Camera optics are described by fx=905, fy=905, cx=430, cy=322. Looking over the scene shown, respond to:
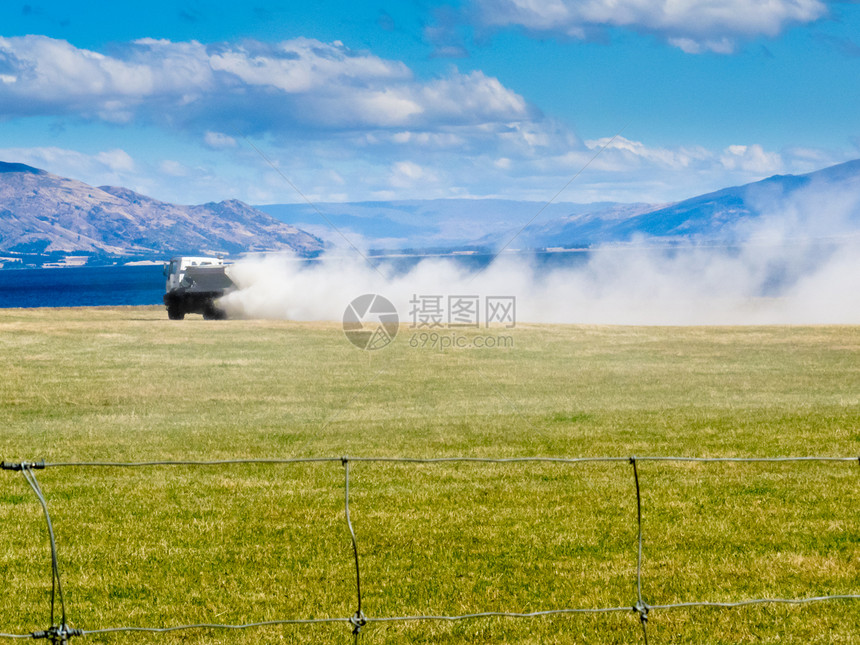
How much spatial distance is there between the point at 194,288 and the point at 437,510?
44489 millimetres

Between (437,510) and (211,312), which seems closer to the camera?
(437,510)

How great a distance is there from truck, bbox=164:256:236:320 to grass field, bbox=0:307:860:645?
26091 millimetres

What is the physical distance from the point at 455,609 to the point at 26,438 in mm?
12809

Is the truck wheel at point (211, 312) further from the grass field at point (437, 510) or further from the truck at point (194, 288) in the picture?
the grass field at point (437, 510)

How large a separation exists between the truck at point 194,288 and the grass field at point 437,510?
85.6ft

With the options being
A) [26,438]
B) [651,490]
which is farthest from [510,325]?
[651,490]

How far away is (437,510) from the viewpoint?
1161 centimetres

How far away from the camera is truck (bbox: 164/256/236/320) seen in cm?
5300

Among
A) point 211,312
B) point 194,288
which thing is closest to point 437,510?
point 211,312

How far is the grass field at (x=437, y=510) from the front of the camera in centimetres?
816

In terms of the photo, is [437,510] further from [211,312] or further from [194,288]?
[194,288]

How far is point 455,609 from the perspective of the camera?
26.9 feet

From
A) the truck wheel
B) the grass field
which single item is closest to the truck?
the truck wheel

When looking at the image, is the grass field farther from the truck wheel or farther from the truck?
the truck wheel
